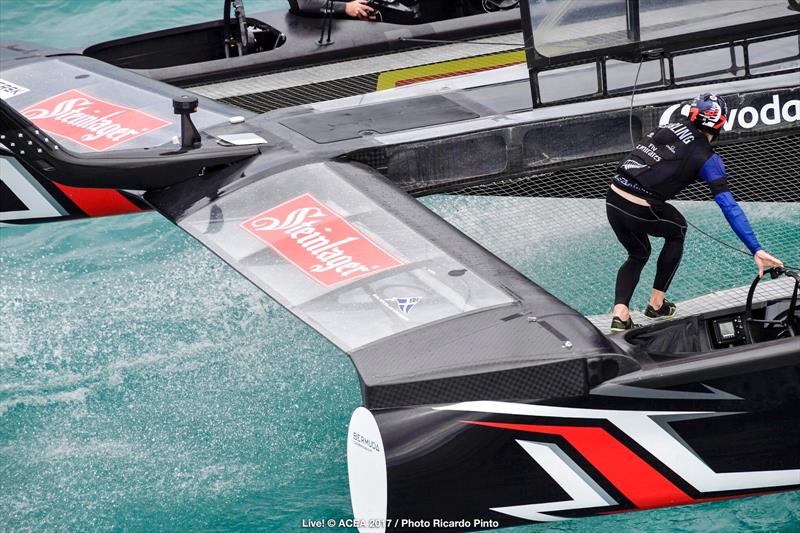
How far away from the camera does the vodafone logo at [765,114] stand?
498 centimetres

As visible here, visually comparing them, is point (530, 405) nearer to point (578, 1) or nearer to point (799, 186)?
point (578, 1)

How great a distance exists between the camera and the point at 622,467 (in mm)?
3316

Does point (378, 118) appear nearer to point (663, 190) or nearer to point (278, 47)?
point (663, 190)

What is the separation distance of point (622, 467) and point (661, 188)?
142 cm

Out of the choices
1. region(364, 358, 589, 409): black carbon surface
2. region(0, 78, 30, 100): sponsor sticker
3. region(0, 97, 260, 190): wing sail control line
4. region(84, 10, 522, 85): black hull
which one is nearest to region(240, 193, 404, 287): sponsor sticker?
region(0, 97, 260, 190): wing sail control line

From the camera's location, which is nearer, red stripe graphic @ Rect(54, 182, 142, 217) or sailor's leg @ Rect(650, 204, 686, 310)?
sailor's leg @ Rect(650, 204, 686, 310)

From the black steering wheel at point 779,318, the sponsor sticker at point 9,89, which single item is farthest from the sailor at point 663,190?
the sponsor sticker at point 9,89

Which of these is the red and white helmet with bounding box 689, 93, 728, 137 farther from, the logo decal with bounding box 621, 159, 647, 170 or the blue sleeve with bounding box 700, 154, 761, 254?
the logo decal with bounding box 621, 159, 647, 170

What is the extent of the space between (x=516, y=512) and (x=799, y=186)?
9.26 ft

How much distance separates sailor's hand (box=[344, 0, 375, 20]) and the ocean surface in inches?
65.1

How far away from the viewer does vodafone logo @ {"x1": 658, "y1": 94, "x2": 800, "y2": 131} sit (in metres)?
4.98

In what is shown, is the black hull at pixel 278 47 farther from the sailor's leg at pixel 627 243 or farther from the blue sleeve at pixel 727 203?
the blue sleeve at pixel 727 203

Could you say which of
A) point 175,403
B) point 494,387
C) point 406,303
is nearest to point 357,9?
point 175,403

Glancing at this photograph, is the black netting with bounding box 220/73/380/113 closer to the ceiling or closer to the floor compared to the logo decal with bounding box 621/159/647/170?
closer to the ceiling
